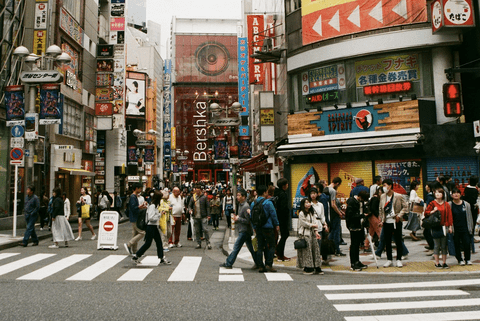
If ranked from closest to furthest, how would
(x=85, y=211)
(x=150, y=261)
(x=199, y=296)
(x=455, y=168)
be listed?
(x=199, y=296), (x=150, y=261), (x=455, y=168), (x=85, y=211)

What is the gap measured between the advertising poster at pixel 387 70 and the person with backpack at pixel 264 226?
9961 millimetres

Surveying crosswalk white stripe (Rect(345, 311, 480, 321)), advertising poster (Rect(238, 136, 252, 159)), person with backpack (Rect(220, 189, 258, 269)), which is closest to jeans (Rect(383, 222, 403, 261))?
person with backpack (Rect(220, 189, 258, 269))

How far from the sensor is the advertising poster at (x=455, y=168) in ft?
51.5

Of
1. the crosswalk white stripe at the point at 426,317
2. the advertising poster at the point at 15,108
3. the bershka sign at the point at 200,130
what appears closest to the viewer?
the crosswalk white stripe at the point at 426,317

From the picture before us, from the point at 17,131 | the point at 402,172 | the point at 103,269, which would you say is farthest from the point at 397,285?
the point at 17,131

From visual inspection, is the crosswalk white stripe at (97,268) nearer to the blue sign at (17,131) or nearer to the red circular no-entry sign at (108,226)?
the red circular no-entry sign at (108,226)

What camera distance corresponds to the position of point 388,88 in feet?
56.2

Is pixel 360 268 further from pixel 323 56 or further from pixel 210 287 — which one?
pixel 323 56

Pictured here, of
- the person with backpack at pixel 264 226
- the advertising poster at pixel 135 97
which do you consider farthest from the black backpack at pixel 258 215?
the advertising poster at pixel 135 97

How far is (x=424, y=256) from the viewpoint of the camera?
11.1 metres

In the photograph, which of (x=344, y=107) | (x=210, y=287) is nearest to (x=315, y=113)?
(x=344, y=107)

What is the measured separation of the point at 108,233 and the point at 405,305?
373 inches

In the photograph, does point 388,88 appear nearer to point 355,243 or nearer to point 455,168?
point 455,168

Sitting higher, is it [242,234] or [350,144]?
[350,144]
